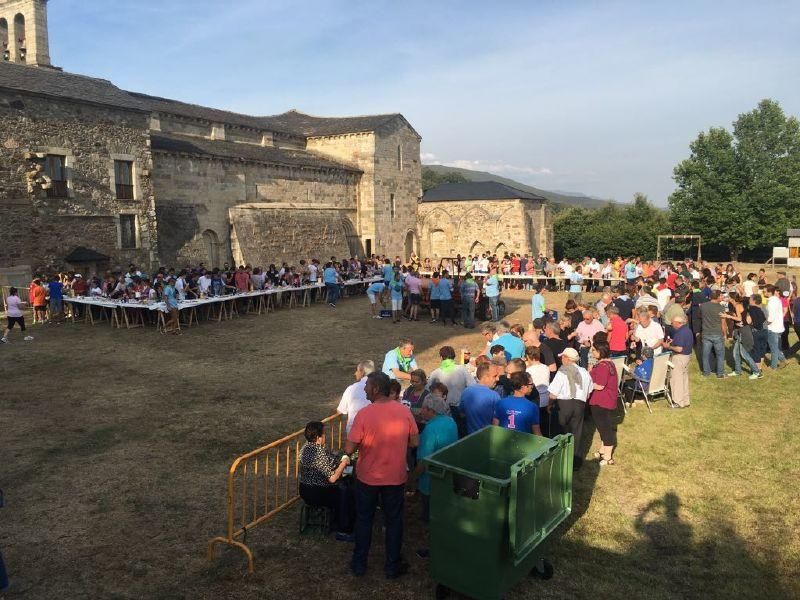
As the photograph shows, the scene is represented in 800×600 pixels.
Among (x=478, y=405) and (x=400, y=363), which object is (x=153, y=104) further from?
(x=478, y=405)

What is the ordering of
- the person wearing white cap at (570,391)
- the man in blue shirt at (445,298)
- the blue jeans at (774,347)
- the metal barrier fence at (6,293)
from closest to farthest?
the person wearing white cap at (570,391), the blue jeans at (774,347), the man in blue shirt at (445,298), the metal barrier fence at (6,293)

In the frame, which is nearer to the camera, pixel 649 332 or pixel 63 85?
pixel 649 332

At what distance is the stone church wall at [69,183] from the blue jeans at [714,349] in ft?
66.3

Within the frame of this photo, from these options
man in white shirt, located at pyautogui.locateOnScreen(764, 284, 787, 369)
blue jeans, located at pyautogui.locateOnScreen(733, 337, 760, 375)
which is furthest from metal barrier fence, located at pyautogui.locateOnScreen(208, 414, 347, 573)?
man in white shirt, located at pyautogui.locateOnScreen(764, 284, 787, 369)

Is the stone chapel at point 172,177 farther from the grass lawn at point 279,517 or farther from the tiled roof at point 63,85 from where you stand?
the grass lawn at point 279,517

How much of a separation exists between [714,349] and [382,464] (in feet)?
30.3

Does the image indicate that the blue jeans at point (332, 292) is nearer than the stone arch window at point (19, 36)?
Yes

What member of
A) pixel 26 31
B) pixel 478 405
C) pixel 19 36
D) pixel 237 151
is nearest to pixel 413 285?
pixel 478 405

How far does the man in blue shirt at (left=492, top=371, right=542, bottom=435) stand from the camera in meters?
6.16

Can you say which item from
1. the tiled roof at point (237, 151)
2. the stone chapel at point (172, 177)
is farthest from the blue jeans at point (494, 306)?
the tiled roof at point (237, 151)

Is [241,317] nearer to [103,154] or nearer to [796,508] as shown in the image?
[103,154]

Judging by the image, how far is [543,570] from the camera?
203 inches

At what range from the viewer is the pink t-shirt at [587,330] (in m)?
9.93

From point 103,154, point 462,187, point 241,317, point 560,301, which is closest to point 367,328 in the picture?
point 241,317
